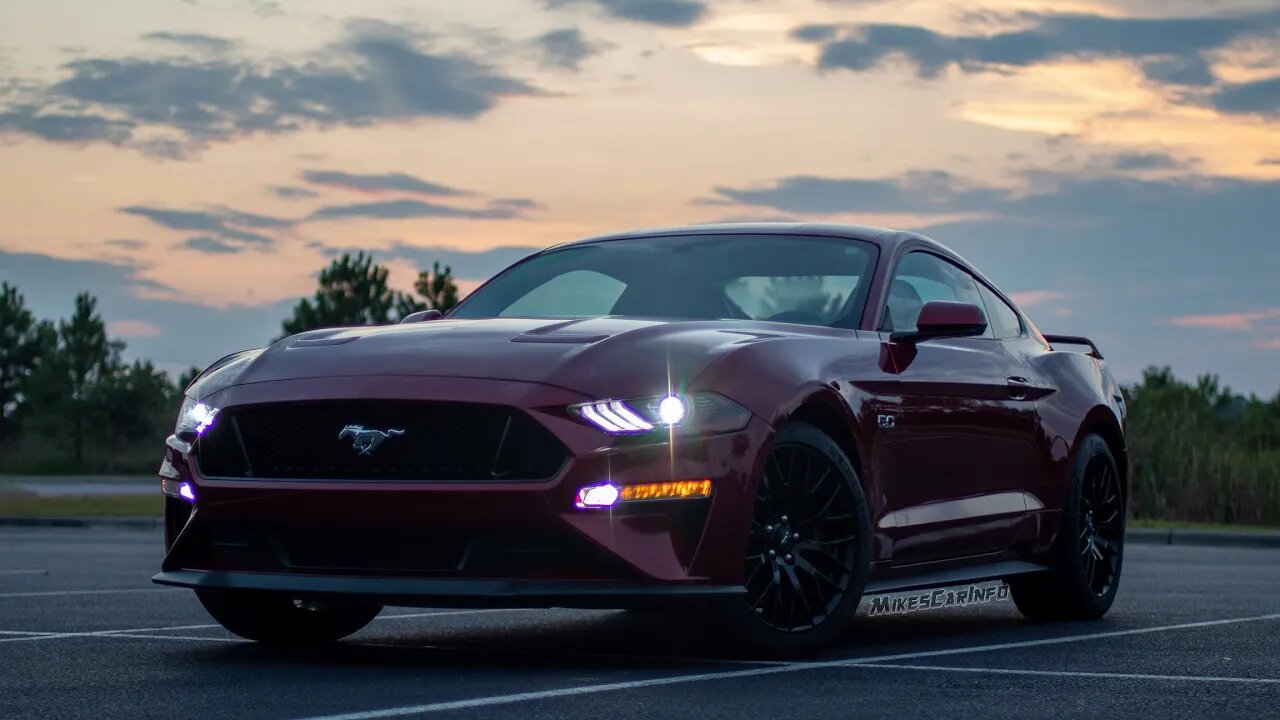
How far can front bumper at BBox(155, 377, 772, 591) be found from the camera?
5.52 metres

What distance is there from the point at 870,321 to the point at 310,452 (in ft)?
7.58

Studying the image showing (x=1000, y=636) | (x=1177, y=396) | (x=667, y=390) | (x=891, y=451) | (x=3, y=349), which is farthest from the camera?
(x=3, y=349)

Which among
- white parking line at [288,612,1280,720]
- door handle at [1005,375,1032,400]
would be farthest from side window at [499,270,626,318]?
white parking line at [288,612,1280,720]

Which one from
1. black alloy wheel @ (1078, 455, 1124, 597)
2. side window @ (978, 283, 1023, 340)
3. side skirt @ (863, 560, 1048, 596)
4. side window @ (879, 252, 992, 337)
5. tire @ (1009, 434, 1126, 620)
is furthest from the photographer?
black alloy wheel @ (1078, 455, 1124, 597)

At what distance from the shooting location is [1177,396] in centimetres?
6838

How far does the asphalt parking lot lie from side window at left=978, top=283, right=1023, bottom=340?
1294mm

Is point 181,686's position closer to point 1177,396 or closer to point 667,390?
point 667,390

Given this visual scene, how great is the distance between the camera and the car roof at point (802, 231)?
7535 mm

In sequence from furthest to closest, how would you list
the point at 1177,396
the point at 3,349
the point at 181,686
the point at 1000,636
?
1. the point at 3,349
2. the point at 1177,396
3. the point at 1000,636
4. the point at 181,686

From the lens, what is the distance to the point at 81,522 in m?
23.6

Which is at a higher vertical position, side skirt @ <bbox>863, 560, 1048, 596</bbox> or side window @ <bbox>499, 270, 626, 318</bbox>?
side window @ <bbox>499, 270, 626, 318</bbox>

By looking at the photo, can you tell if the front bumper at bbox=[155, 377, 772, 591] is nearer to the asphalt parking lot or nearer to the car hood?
the car hood

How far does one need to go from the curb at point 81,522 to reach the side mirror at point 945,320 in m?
17.3

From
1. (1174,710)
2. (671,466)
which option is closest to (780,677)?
(671,466)
